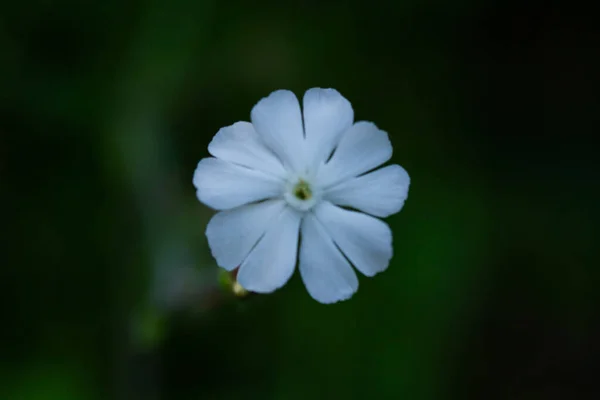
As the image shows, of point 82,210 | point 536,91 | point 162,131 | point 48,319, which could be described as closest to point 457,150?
point 536,91

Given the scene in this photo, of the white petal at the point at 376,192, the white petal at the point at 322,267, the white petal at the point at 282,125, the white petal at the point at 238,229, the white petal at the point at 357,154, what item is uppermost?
the white petal at the point at 282,125

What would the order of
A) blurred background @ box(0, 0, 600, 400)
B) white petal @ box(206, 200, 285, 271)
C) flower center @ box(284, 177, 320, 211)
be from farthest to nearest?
blurred background @ box(0, 0, 600, 400)
flower center @ box(284, 177, 320, 211)
white petal @ box(206, 200, 285, 271)

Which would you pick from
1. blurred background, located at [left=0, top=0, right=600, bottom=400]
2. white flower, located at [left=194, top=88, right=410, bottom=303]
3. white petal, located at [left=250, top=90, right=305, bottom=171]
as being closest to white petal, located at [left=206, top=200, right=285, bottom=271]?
white flower, located at [left=194, top=88, right=410, bottom=303]

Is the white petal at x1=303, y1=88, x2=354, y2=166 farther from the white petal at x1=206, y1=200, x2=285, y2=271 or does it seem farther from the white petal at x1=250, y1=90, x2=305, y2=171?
the white petal at x1=206, y1=200, x2=285, y2=271

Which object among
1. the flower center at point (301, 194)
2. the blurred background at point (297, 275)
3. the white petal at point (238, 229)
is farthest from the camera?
the blurred background at point (297, 275)

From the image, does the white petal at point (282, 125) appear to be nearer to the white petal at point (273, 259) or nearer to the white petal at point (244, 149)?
the white petal at point (244, 149)

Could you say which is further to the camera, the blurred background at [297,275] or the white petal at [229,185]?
the blurred background at [297,275]

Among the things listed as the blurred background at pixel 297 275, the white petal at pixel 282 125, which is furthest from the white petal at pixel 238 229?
the blurred background at pixel 297 275

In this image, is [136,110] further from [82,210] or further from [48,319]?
[48,319]
